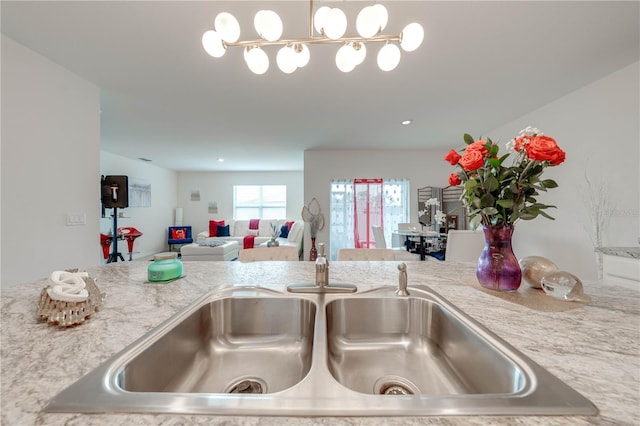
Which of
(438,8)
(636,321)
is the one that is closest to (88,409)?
(636,321)

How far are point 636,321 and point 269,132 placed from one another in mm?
3770

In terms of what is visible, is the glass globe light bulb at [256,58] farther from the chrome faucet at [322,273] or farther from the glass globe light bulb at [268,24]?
the chrome faucet at [322,273]

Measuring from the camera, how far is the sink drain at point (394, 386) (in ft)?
2.20

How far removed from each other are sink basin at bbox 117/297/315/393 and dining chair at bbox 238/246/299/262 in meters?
0.89

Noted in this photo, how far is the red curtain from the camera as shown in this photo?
16.1ft

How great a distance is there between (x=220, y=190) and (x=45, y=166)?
5.26 m

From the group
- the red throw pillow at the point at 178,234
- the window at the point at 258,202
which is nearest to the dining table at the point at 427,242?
the window at the point at 258,202

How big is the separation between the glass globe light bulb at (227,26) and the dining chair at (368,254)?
4.57 feet

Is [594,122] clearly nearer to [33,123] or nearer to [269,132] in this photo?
[269,132]

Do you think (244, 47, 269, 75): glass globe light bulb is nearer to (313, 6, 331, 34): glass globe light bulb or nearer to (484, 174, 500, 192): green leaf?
(313, 6, 331, 34): glass globe light bulb

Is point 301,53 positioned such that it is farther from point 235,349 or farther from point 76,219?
point 76,219

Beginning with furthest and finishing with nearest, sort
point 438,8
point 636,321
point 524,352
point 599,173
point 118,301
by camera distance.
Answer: point 599,173, point 438,8, point 118,301, point 636,321, point 524,352

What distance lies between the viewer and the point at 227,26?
99 centimetres

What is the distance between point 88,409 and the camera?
0.35 m
